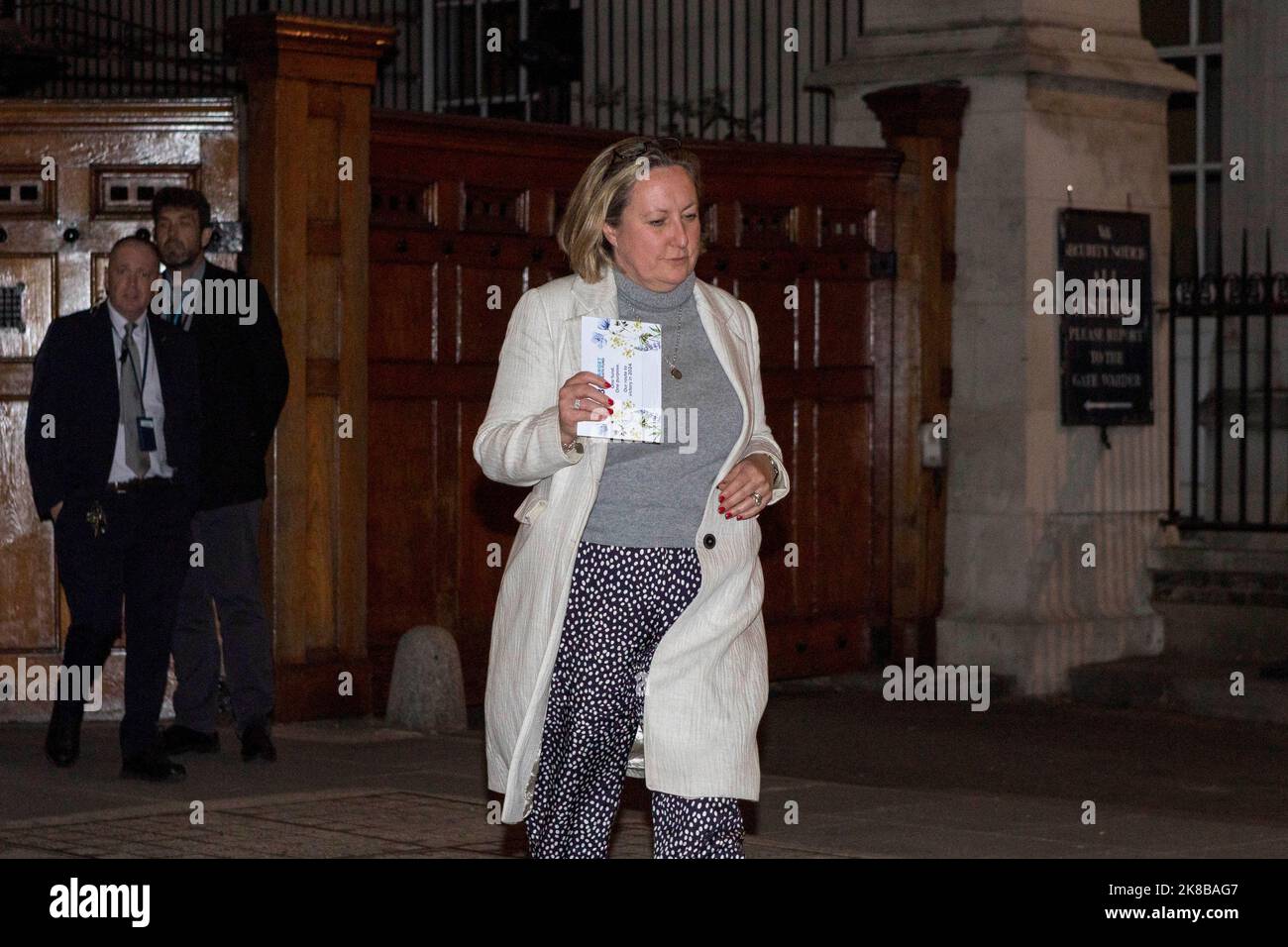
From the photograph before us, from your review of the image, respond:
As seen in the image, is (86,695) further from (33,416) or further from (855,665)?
(855,665)

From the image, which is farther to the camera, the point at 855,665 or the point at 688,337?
the point at 855,665

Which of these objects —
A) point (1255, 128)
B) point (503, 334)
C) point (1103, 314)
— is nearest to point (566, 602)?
point (503, 334)

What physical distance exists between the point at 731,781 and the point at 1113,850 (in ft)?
8.12

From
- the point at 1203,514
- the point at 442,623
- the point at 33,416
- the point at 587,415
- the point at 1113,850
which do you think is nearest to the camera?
the point at 587,415

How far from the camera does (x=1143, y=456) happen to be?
1210 cm

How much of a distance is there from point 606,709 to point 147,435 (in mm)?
3636

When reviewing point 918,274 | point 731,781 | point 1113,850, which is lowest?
point 1113,850

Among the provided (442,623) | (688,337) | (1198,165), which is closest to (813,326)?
(442,623)

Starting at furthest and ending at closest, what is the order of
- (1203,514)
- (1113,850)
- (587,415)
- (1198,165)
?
(1198,165), (1203,514), (1113,850), (587,415)

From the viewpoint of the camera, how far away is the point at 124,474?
826cm

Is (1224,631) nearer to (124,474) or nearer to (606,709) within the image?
(124,474)

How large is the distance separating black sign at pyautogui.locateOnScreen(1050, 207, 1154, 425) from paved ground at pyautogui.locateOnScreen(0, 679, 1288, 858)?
5.56 ft

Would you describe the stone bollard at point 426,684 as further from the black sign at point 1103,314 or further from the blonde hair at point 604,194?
the blonde hair at point 604,194

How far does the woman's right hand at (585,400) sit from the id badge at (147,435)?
12.1ft
